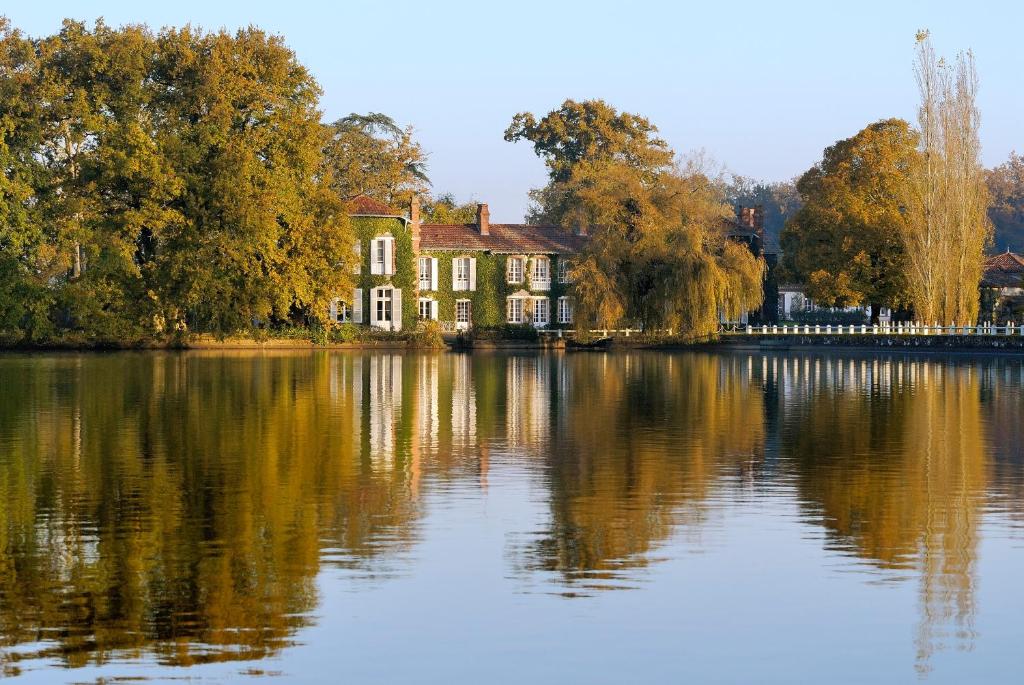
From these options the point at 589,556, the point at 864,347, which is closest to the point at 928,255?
the point at 864,347

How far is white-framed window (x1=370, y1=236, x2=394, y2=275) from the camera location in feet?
264

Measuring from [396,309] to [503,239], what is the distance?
8.13m

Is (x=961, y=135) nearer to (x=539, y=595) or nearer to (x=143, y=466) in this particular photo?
(x=143, y=466)

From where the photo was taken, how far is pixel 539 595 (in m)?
12.0

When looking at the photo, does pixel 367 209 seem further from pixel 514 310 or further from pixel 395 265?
pixel 514 310

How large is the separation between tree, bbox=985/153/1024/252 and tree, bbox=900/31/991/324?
66589 millimetres

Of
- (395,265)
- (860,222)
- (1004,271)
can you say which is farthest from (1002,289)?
(395,265)

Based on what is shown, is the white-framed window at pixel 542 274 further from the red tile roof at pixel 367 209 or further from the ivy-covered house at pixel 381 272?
the red tile roof at pixel 367 209

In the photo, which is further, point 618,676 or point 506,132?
point 506,132

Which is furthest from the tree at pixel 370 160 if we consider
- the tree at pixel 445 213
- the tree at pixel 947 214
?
the tree at pixel 947 214

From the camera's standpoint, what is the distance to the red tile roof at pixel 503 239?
83500 mm

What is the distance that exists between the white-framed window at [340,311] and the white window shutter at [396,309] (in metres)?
2.22

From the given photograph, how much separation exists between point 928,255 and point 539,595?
62.0 m

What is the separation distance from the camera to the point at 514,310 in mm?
84438
